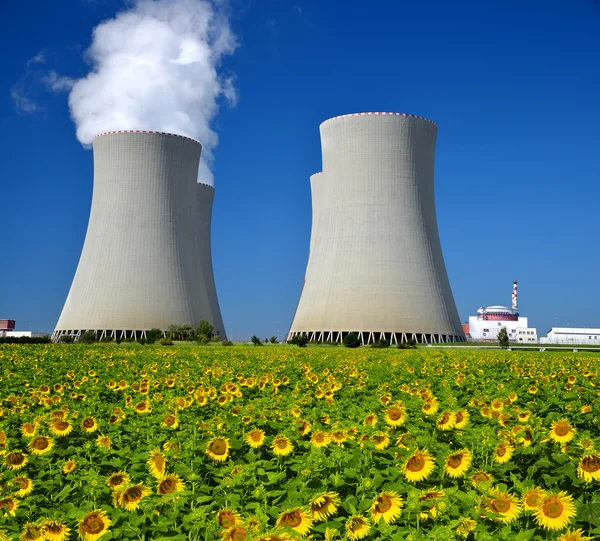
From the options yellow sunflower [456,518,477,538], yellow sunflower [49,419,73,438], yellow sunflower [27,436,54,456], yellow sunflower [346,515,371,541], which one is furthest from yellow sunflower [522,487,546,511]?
yellow sunflower [49,419,73,438]

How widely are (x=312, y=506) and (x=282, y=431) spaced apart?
164 cm

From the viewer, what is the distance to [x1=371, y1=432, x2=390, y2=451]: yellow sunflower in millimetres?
2943

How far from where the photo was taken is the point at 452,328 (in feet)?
100

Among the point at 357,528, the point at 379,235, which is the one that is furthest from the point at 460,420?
the point at 379,235

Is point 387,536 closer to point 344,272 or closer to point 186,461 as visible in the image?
point 186,461

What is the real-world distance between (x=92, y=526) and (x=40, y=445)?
1.44 meters

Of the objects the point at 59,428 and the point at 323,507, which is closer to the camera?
the point at 323,507

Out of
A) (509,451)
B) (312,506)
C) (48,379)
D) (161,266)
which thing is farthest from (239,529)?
(161,266)

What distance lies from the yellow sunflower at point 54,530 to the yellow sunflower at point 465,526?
1179 mm

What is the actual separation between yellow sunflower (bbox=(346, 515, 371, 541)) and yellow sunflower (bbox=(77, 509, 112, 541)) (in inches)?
28.3

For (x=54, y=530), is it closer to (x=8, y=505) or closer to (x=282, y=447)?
(x=8, y=505)

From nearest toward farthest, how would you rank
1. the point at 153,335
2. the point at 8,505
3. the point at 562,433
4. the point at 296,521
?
1. the point at 296,521
2. the point at 8,505
3. the point at 562,433
4. the point at 153,335

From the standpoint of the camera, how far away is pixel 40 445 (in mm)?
3230

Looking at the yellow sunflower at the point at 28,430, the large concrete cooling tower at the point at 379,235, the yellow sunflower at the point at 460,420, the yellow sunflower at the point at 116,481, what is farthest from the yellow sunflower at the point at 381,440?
the large concrete cooling tower at the point at 379,235
